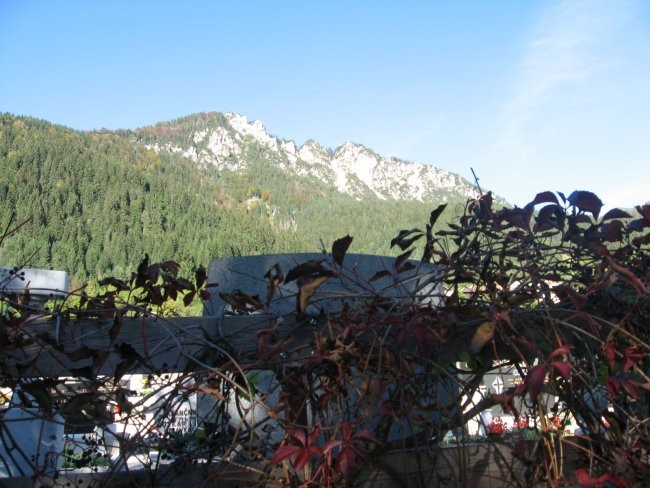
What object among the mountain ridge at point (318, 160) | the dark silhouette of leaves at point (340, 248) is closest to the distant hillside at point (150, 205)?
the mountain ridge at point (318, 160)

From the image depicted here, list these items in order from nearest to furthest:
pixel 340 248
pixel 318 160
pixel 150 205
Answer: pixel 340 248, pixel 150 205, pixel 318 160

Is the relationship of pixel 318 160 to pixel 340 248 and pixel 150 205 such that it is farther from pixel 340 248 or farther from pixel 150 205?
pixel 340 248

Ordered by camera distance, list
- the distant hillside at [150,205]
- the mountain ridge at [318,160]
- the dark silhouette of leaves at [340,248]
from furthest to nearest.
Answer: the mountain ridge at [318,160]
the distant hillside at [150,205]
the dark silhouette of leaves at [340,248]

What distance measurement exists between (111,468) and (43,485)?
15cm

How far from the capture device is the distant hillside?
56.0 metres

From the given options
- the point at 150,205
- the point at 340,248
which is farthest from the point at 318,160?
the point at 340,248

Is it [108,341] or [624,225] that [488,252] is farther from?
[108,341]

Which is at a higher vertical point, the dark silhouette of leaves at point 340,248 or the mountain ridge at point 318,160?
Answer: the mountain ridge at point 318,160

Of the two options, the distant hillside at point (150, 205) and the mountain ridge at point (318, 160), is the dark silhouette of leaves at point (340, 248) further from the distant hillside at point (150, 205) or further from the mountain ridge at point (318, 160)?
the mountain ridge at point (318, 160)

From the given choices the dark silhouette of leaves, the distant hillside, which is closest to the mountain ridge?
the distant hillside

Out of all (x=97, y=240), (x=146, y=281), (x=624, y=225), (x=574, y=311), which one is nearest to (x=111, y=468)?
(x=146, y=281)

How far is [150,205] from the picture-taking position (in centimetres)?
7300

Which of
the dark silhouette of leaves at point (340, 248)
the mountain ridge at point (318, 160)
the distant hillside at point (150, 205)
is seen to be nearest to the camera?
the dark silhouette of leaves at point (340, 248)

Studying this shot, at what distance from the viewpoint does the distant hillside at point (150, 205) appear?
56031 millimetres
